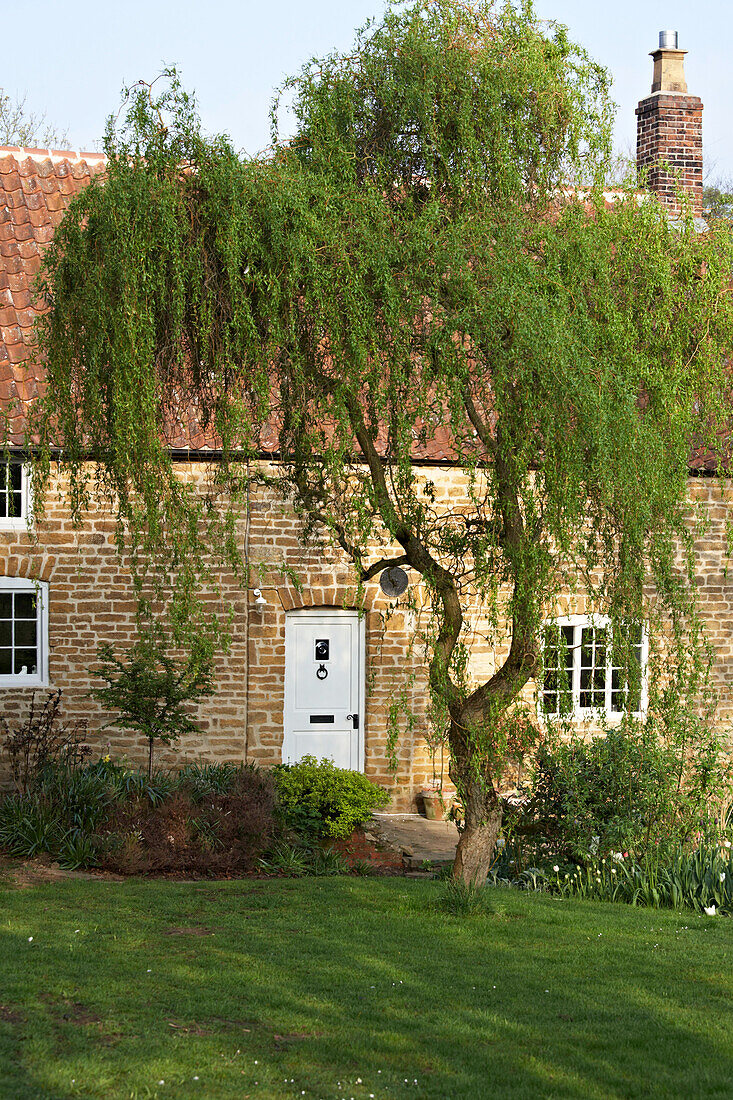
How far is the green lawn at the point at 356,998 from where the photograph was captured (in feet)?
17.4

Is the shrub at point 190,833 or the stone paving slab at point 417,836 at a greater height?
the shrub at point 190,833

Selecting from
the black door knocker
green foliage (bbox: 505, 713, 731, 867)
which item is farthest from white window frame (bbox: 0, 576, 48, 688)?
green foliage (bbox: 505, 713, 731, 867)

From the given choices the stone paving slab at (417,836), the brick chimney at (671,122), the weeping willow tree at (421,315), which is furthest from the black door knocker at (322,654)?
the brick chimney at (671,122)

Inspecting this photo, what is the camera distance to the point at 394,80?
293 inches

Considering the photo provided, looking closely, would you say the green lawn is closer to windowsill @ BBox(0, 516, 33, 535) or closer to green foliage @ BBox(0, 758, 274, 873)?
green foliage @ BBox(0, 758, 274, 873)

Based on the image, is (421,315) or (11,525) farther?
(11,525)

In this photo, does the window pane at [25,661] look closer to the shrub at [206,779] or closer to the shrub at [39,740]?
the shrub at [39,740]

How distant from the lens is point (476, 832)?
8727 millimetres

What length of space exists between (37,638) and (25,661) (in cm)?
30

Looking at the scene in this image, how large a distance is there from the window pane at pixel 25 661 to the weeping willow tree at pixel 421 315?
5.98m

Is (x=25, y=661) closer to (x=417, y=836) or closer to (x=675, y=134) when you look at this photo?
(x=417, y=836)

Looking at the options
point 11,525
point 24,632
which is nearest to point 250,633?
point 24,632

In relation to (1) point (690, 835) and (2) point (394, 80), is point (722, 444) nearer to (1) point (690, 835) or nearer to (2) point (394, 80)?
(2) point (394, 80)

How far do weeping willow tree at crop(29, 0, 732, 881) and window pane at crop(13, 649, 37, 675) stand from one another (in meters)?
5.98
